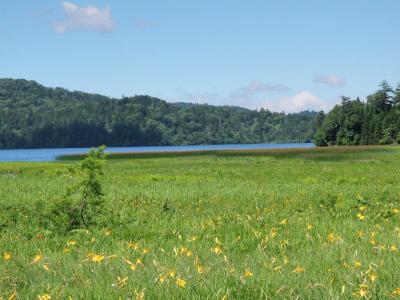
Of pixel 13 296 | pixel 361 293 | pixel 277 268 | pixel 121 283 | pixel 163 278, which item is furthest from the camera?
pixel 277 268

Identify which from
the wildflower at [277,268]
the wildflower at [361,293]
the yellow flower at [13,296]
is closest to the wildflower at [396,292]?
the wildflower at [361,293]

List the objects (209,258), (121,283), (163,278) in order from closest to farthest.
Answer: (163,278)
(121,283)
(209,258)

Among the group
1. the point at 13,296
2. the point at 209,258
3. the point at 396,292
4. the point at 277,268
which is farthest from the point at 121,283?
the point at 396,292

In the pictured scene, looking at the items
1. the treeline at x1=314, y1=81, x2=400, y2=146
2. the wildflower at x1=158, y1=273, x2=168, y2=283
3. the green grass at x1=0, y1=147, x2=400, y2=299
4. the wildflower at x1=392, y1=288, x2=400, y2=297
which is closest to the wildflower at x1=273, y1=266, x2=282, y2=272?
the green grass at x1=0, y1=147, x2=400, y2=299

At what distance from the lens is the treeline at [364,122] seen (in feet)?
464

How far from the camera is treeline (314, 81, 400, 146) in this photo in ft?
464

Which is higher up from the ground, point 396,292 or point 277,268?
point 396,292

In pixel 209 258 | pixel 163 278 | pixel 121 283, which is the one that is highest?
pixel 163 278

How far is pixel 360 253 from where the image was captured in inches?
278

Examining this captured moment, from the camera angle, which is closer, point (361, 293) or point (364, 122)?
point (361, 293)

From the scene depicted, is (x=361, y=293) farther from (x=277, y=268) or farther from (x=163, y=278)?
(x=163, y=278)

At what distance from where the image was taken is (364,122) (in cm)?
14938

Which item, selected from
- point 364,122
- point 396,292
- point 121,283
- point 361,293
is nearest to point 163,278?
point 121,283

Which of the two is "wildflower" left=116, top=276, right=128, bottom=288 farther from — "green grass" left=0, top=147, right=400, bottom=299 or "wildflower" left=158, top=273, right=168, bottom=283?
"wildflower" left=158, top=273, right=168, bottom=283
